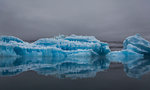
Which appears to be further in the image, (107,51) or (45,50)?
(107,51)

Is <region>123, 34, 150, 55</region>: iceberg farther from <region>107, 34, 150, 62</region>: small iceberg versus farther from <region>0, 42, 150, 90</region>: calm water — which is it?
<region>0, 42, 150, 90</region>: calm water

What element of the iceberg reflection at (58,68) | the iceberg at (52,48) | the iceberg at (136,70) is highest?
the iceberg at (52,48)

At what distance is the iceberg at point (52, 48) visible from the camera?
75.7 feet

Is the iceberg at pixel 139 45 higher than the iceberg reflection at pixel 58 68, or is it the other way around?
the iceberg at pixel 139 45

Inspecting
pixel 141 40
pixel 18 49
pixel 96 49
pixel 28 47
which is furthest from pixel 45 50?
pixel 141 40

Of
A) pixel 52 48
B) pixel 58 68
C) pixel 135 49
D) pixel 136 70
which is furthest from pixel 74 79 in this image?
pixel 135 49

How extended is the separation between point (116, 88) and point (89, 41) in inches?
994

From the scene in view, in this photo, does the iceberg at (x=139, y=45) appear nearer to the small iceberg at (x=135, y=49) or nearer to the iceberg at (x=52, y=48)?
the small iceberg at (x=135, y=49)

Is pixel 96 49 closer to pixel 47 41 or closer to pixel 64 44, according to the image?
pixel 64 44

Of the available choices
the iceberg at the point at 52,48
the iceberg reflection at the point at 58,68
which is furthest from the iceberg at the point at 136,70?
the iceberg at the point at 52,48

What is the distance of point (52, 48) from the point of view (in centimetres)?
2498

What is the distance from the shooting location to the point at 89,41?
2909 cm

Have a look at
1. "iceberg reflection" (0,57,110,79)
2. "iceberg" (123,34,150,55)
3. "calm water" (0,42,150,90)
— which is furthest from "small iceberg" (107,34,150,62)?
"calm water" (0,42,150,90)

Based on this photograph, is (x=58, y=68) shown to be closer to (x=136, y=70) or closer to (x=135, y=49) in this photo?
(x=136, y=70)
